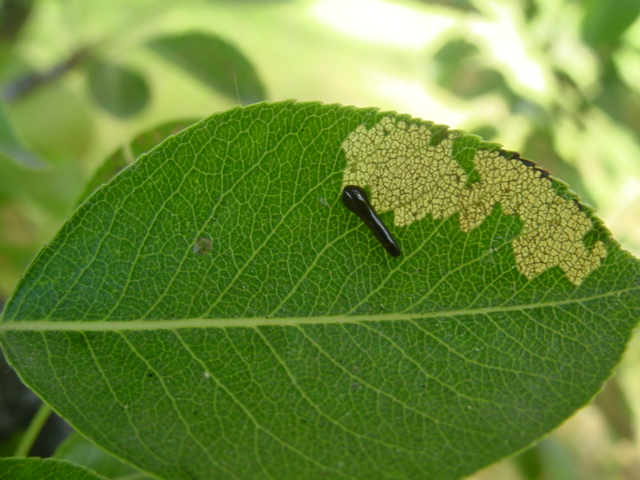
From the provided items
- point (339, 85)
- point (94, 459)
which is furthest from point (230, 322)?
point (339, 85)

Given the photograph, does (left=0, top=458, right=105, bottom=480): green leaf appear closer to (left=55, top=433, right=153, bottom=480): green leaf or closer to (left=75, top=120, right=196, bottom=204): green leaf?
(left=55, top=433, right=153, bottom=480): green leaf

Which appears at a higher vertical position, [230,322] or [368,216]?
[368,216]

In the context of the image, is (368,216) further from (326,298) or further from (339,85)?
(339,85)

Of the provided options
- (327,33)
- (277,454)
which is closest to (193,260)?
(277,454)

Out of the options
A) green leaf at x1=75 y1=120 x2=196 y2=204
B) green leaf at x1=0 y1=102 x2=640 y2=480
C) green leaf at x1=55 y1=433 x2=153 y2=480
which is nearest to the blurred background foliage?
green leaf at x1=75 y1=120 x2=196 y2=204

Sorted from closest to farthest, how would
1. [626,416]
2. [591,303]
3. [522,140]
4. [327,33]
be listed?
[591,303]
[626,416]
[522,140]
[327,33]

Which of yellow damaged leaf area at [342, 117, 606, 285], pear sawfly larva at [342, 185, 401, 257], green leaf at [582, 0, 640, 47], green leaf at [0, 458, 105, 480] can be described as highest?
green leaf at [582, 0, 640, 47]

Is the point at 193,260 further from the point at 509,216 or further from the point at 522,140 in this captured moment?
the point at 522,140

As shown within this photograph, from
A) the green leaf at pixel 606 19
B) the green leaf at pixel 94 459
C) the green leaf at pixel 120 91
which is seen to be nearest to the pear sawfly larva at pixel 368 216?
the green leaf at pixel 94 459
